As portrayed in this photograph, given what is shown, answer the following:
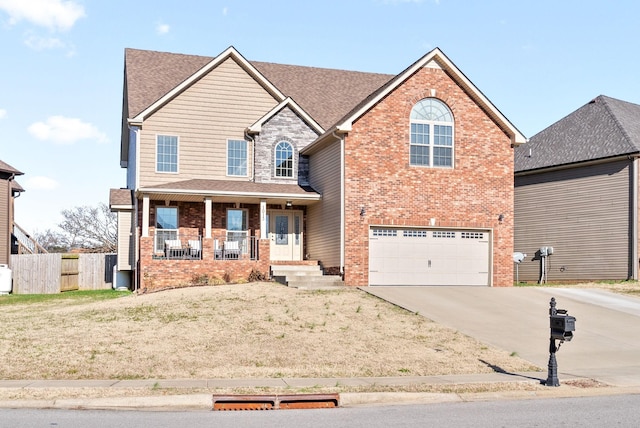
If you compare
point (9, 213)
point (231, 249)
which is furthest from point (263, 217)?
point (9, 213)

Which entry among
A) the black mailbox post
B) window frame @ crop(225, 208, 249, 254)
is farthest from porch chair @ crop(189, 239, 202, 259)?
the black mailbox post

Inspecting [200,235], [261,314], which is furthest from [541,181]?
[261,314]

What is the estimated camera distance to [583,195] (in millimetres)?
30125

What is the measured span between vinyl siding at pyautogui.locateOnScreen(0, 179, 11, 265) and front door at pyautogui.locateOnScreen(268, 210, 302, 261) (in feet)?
51.5

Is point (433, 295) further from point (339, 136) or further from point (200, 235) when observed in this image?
point (200, 235)

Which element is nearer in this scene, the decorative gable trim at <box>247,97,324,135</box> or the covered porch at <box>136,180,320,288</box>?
the covered porch at <box>136,180,320,288</box>

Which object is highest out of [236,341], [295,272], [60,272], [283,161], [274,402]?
[283,161]

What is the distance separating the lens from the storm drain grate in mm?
10453

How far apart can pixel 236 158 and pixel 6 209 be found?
1545 centimetres

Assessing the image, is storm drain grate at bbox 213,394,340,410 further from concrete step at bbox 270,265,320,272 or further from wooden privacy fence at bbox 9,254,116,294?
wooden privacy fence at bbox 9,254,116,294

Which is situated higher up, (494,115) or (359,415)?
(494,115)

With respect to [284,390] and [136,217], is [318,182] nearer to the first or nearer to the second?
[136,217]

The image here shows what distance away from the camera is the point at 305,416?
32.0 feet

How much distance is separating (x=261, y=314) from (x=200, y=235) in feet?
33.5
